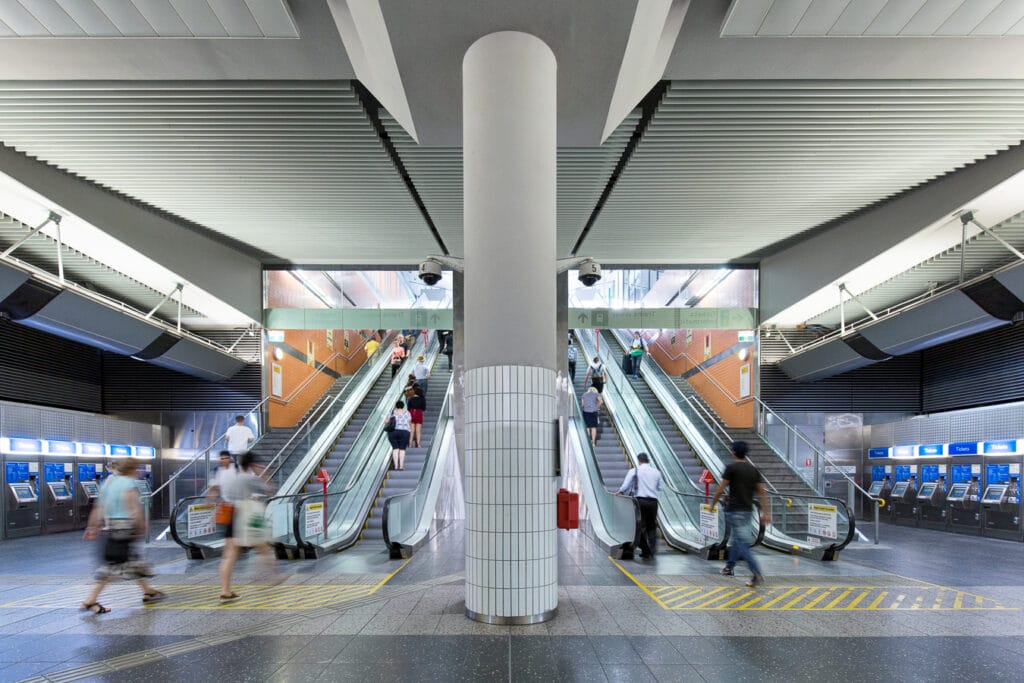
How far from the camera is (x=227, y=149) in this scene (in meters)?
8.28

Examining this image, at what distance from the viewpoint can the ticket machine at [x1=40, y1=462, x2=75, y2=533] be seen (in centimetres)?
1166

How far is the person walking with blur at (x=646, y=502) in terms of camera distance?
26.1ft

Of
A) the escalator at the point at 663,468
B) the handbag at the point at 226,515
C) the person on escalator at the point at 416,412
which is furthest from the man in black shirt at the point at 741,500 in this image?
the person on escalator at the point at 416,412

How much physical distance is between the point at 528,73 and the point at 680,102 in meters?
2.78

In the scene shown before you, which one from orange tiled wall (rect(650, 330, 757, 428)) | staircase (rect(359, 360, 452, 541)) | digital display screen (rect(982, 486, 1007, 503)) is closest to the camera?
staircase (rect(359, 360, 452, 541))

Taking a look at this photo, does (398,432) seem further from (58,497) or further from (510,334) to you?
(510,334)

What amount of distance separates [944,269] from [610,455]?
690 cm

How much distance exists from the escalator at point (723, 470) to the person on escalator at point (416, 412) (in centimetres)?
507

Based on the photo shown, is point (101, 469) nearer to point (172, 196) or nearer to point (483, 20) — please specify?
point (172, 196)

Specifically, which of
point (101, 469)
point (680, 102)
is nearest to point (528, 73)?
point (680, 102)

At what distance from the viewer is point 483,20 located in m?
5.23

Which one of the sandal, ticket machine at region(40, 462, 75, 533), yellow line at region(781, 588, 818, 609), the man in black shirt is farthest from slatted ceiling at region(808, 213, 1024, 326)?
ticket machine at region(40, 462, 75, 533)

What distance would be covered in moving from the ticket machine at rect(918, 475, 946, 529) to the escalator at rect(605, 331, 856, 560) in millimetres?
3250

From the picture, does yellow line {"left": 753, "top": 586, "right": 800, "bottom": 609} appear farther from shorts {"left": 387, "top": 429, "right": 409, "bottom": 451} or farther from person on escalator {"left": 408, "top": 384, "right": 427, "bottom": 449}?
person on escalator {"left": 408, "top": 384, "right": 427, "bottom": 449}
